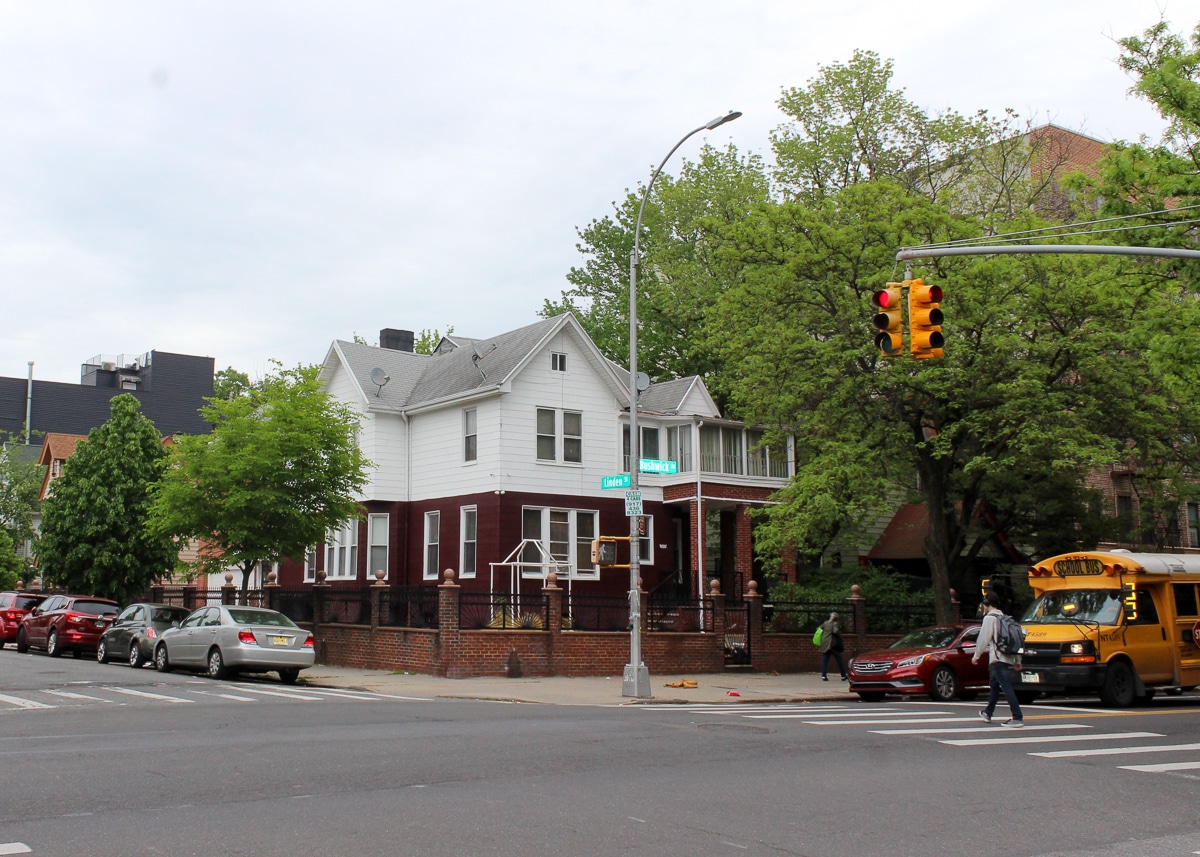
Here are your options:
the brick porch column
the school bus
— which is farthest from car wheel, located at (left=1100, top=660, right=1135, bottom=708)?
the brick porch column

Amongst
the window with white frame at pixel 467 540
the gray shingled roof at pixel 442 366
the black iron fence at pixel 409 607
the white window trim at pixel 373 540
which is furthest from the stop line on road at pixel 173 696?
the white window trim at pixel 373 540

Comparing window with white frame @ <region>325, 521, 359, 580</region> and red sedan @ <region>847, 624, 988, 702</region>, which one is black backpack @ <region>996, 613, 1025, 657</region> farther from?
window with white frame @ <region>325, 521, 359, 580</region>

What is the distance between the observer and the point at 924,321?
1466 centimetres

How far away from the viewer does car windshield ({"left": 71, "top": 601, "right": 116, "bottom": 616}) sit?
99.6ft

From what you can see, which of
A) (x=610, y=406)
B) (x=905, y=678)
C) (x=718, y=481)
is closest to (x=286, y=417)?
(x=610, y=406)

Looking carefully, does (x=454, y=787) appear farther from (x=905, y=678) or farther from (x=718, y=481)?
(x=718, y=481)

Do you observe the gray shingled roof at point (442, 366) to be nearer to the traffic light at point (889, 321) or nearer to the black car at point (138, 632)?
the black car at point (138, 632)

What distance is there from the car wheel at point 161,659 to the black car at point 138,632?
0.99 feet

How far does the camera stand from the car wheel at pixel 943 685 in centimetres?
2205

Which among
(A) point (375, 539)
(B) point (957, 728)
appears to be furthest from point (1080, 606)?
(A) point (375, 539)

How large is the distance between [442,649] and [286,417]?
7.80 meters

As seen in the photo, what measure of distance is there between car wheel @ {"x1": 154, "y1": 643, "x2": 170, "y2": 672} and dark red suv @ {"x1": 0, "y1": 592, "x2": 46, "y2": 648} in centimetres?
1096

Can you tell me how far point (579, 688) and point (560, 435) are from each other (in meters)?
13.0

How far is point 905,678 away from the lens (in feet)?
72.2
